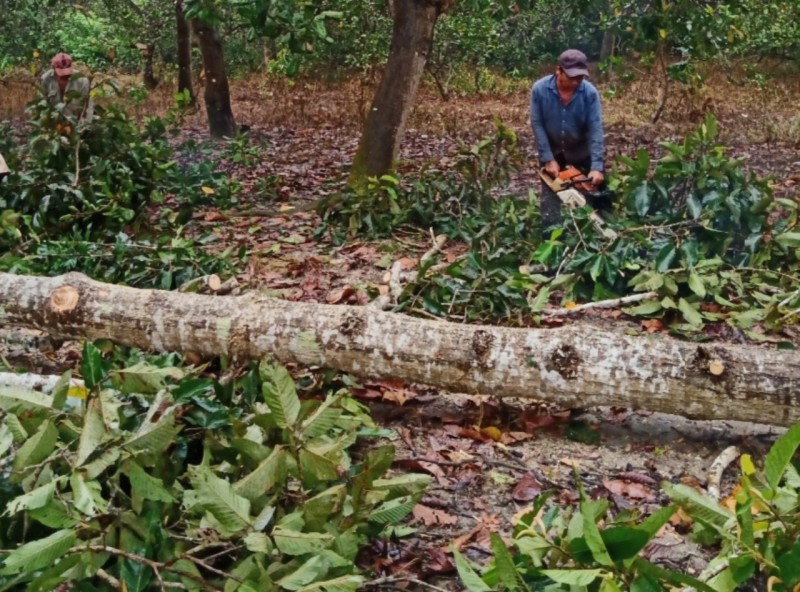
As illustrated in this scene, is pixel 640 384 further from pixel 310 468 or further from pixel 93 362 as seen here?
pixel 93 362

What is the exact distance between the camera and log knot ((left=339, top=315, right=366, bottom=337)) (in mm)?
3150

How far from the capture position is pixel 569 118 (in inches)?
199

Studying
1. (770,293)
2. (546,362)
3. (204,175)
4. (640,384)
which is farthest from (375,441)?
(204,175)

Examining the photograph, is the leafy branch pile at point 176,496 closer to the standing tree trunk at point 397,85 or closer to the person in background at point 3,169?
the person in background at point 3,169

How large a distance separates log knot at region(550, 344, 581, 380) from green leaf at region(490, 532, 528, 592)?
126 centimetres

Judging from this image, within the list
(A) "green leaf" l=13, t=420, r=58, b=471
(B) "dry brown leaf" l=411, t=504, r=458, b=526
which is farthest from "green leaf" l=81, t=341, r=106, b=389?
(B) "dry brown leaf" l=411, t=504, r=458, b=526

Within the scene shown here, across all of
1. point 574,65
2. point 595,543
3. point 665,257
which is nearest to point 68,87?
point 574,65

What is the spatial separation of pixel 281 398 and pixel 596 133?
3422 millimetres

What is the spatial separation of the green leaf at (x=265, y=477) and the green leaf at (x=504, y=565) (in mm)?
685

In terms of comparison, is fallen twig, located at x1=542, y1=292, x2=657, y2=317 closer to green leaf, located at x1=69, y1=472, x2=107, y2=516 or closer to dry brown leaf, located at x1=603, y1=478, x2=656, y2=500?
dry brown leaf, located at x1=603, y1=478, x2=656, y2=500

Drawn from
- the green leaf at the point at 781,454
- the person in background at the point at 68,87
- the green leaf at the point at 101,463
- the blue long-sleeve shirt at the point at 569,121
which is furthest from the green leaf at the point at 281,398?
the person in background at the point at 68,87

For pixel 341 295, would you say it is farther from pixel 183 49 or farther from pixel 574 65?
pixel 183 49

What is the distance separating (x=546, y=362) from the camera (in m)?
3.00

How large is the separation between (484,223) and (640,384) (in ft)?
9.05
